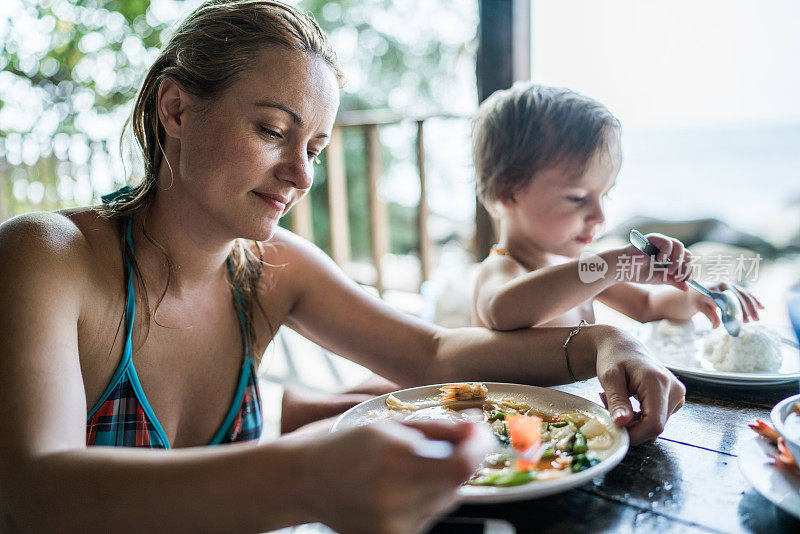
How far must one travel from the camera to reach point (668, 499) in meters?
0.70

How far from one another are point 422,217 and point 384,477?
A: 338 centimetres

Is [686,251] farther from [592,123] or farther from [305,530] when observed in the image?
[305,530]

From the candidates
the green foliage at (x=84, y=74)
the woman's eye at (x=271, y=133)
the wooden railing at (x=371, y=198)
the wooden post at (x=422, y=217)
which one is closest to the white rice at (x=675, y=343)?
the woman's eye at (x=271, y=133)

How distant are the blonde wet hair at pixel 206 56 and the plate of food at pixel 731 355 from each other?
947mm

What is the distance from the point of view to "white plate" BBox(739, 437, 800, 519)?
2.10 feet

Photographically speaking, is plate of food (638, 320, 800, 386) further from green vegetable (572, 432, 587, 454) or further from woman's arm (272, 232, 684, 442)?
green vegetable (572, 432, 587, 454)

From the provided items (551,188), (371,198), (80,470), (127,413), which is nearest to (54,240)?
(127,413)

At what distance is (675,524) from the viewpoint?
642 millimetres

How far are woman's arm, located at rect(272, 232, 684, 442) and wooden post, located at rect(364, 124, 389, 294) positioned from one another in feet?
8.37

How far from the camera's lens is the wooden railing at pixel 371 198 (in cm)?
376

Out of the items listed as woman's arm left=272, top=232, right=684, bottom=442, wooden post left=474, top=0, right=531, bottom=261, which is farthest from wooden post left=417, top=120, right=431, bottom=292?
woman's arm left=272, top=232, right=684, bottom=442

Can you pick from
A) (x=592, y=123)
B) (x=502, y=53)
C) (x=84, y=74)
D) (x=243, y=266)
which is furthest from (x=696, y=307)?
(x=84, y=74)

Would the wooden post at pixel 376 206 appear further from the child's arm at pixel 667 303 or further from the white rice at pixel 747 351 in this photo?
the white rice at pixel 747 351

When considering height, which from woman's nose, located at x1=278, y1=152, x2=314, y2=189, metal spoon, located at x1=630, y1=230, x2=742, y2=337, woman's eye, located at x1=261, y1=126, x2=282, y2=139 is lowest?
metal spoon, located at x1=630, y1=230, x2=742, y2=337
